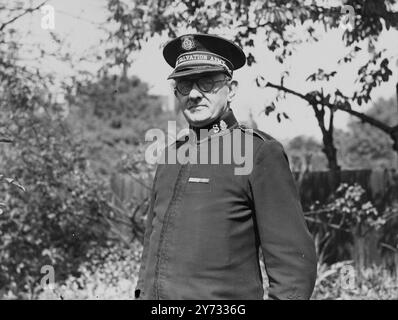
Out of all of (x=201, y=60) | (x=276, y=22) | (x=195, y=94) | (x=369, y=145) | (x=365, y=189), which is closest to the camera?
(x=195, y=94)

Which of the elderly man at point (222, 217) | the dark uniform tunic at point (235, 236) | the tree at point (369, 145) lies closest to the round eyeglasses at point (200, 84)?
the elderly man at point (222, 217)

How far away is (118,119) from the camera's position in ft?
95.6

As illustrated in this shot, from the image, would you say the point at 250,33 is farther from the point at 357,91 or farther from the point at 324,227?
the point at 324,227

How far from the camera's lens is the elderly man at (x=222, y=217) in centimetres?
217

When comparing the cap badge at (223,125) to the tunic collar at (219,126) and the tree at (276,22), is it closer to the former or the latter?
the tunic collar at (219,126)

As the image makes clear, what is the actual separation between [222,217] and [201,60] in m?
0.65

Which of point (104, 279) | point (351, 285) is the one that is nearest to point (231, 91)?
point (351, 285)

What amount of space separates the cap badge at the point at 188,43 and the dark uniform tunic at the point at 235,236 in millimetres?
452

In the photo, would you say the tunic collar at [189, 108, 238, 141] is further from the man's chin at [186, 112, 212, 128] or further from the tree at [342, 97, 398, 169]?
the tree at [342, 97, 398, 169]

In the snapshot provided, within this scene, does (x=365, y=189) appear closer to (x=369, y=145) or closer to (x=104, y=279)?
(x=104, y=279)

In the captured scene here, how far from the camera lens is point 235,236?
87.5 inches
